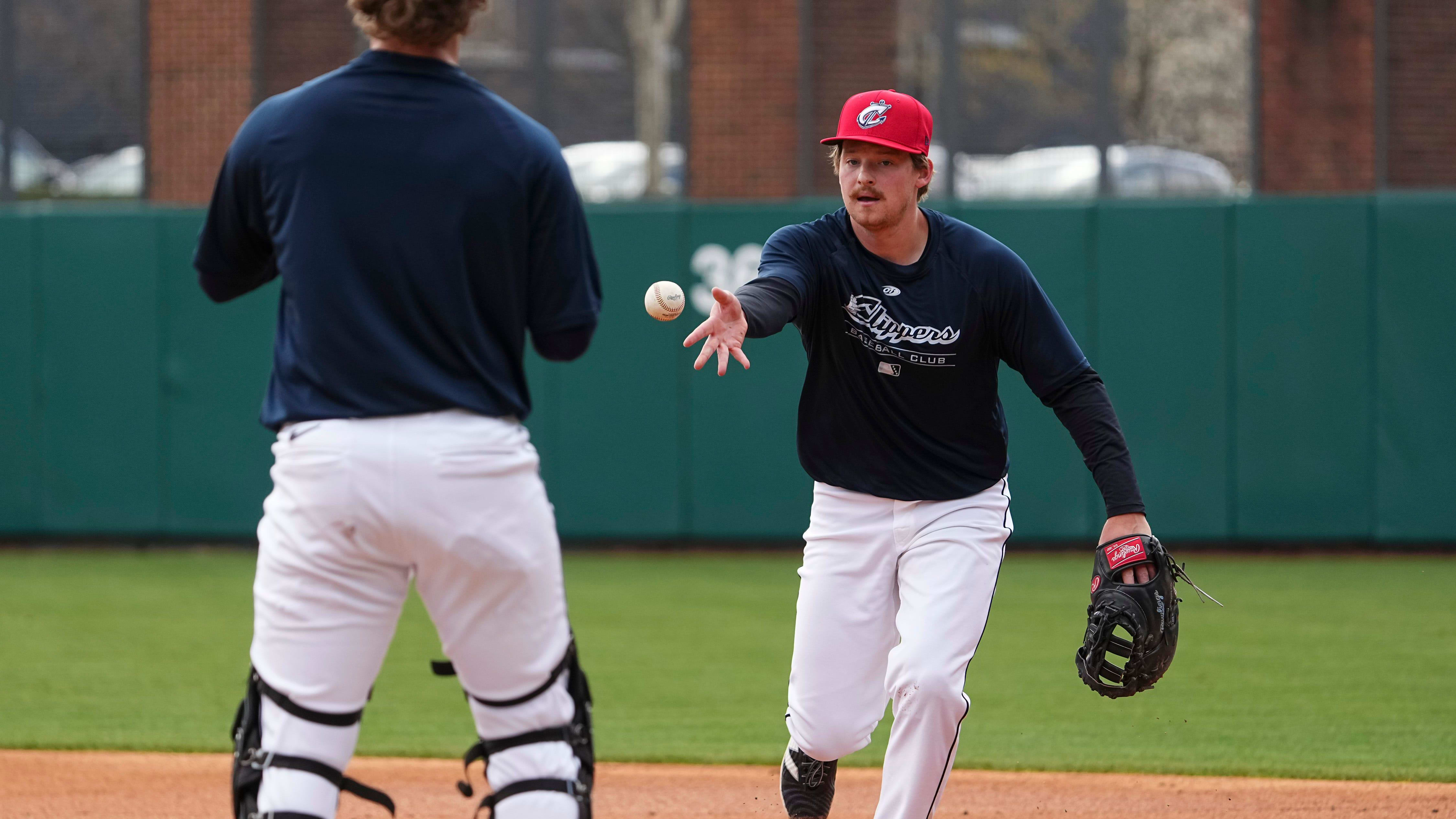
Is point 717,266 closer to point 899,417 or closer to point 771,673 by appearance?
point 771,673

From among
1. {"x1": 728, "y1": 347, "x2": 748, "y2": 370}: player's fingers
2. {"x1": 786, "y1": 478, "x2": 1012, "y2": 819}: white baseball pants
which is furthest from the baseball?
{"x1": 786, "y1": 478, "x2": 1012, "y2": 819}: white baseball pants

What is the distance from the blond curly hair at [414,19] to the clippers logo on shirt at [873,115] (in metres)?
1.50

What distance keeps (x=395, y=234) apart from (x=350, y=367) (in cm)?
24

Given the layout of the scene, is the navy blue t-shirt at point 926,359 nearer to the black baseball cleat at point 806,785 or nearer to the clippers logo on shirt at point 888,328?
the clippers logo on shirt at point 888,328

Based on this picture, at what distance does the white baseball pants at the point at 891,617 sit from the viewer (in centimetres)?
383

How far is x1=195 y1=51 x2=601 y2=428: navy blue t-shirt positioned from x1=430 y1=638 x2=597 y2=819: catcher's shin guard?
1.61 ft

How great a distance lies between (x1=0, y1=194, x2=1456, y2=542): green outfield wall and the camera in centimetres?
1210

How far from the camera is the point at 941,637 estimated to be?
3.84 m

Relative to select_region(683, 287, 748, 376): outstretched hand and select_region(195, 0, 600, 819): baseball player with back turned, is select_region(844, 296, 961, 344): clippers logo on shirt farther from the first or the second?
select_region(195, 0, 600, 819): baseball player with back turned

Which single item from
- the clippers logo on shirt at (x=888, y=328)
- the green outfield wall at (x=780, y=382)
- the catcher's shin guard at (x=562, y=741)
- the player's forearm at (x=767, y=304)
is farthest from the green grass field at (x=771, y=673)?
the catcher's shin guard at (x=562, y=741)

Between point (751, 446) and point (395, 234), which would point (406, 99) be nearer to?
point (395, 234)

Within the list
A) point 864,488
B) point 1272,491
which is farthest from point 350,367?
point 1272,491

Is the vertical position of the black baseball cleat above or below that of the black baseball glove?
below

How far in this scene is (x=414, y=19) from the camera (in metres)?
2.62
